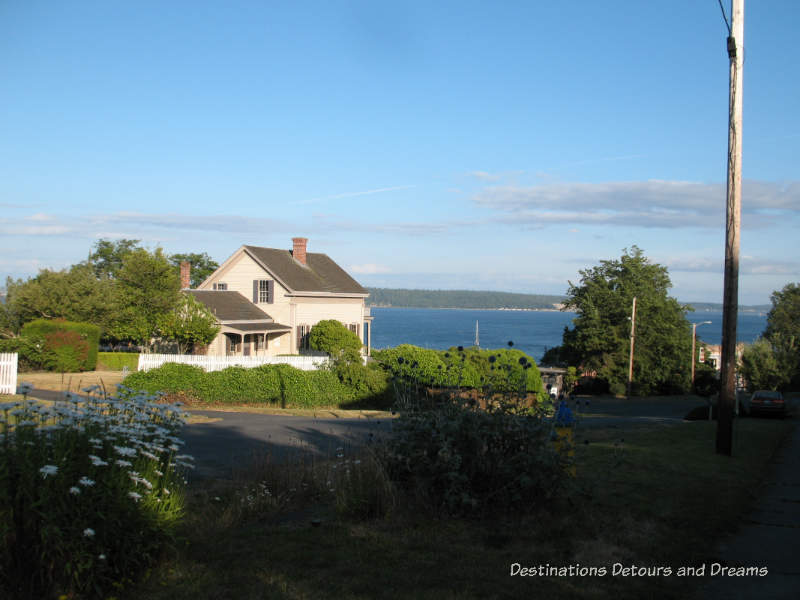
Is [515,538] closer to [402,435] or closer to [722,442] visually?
[402,435]

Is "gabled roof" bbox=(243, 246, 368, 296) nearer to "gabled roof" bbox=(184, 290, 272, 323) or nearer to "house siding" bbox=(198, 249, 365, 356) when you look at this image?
"house siding" bbox=(198, 249, 365, 356)

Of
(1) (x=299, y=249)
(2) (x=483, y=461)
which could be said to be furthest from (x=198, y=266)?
(2) (x=483, y=461)

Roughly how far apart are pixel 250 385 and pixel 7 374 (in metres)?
7.55

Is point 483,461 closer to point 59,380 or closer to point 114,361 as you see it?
point 59,380

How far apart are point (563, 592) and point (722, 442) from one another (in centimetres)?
885

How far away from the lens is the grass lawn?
16.7 ft

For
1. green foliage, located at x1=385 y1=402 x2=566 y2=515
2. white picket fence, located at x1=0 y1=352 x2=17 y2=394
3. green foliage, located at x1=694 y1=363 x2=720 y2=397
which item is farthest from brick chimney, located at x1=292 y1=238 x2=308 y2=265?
green foliage, located at x1=385 y1=402 x2=566 y2=515

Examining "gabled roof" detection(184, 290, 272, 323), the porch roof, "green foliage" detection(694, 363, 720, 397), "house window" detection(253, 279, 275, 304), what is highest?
"house window" detection(253, 279, 275, 304)

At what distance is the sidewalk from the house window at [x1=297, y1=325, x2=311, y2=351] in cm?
3526

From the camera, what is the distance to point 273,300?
142 ft

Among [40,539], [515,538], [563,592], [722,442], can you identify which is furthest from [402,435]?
[722,442]

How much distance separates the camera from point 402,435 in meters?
7.40

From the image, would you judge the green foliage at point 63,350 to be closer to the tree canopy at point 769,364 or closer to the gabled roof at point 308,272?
the gabled roof at point 308,272

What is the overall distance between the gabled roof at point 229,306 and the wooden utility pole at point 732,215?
30376 mm
